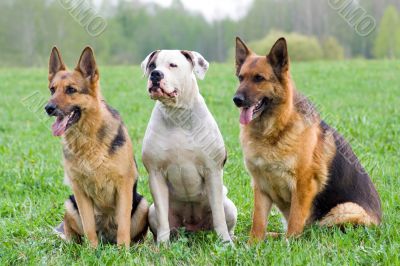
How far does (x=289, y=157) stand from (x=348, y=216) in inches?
30.2

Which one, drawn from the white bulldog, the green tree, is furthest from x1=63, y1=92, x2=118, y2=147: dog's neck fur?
the green tree

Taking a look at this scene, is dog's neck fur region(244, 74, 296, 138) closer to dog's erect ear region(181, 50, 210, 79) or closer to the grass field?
dog's erect ear region(181, 50, 210, 79)

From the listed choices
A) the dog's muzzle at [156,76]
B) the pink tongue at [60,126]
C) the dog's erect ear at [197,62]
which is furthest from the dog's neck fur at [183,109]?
the pink tongue at [60,126]

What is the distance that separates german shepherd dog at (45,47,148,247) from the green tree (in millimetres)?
58983

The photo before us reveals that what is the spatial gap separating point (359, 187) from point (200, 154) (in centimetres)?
150

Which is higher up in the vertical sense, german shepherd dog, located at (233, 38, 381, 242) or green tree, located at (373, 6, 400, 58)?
german shepherd dog, located at (233, 38, 381, 242)

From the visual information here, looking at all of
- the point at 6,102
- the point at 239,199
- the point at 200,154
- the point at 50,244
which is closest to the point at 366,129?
the point at 239,199

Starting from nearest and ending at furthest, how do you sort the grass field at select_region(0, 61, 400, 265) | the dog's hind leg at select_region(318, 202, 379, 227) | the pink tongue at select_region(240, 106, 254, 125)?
the grass field at select_region(0, 61, 400, 265) → the pink tongue at select_region(240, 106, 254, 125) → the dog's hind leg at select_region(318, 202, 379, 227)

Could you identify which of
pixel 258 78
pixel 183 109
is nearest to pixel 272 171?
pixel 258 78

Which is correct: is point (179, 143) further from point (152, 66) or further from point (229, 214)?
point (229, 214)

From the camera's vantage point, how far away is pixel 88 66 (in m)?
5.27

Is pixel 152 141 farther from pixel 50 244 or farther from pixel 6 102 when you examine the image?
pixel 6 102

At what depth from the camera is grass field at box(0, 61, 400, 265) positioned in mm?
4594

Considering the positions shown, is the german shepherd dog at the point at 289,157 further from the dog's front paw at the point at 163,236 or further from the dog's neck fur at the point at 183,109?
the dog's front paw at the point at 163,236
